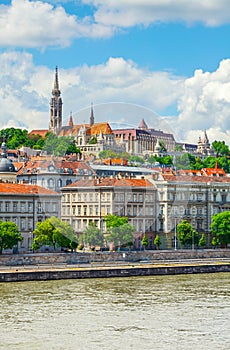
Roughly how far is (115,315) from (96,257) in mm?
18539

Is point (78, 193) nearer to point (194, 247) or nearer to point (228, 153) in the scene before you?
point (194, 247)

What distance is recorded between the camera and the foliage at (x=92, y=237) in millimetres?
52625

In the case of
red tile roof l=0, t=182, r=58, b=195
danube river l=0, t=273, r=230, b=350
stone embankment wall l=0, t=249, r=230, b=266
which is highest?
red tile roof l=0, t=182, r=58, b=195

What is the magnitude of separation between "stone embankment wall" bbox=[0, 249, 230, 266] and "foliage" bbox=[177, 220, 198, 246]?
7632 millimetres

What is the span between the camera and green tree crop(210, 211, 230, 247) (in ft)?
216

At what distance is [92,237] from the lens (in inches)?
2111

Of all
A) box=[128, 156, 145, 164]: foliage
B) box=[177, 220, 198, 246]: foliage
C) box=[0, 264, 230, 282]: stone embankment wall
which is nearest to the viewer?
box=[128, 156, 145, 164]: foliage

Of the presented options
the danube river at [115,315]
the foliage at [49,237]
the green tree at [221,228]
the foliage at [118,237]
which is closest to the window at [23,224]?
the foliage at [49,237]

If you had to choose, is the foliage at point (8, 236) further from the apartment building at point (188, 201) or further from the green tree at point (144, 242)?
the green tree at point (144, 242)

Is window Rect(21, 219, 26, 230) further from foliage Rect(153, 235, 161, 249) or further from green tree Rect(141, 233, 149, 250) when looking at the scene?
foliage Rect(153, 235, 161, 249)

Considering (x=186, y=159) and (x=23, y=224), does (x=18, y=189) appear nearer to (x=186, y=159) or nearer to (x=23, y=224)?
(x=23, y=224)

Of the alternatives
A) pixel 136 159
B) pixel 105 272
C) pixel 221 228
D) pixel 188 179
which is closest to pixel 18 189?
pixel 188 179

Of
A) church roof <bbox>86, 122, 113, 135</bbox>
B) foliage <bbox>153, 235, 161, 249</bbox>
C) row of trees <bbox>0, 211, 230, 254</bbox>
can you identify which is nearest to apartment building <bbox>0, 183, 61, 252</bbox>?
row of trees <bbox>0, 211, 230, 254</bbox>

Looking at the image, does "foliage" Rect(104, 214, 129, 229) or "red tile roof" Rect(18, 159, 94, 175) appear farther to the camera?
"red tile roof" Rect(18, 159, 94, 175)
